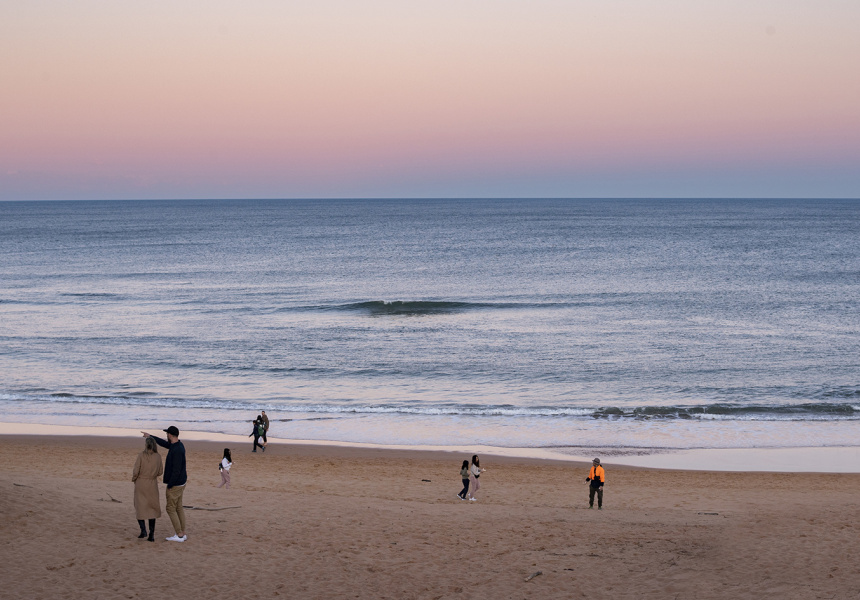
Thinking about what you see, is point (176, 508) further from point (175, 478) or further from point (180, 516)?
point (175, 478)

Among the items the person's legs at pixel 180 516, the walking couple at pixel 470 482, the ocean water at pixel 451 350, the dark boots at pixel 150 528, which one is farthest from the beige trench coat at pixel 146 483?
the ocean water at pixel 451 350

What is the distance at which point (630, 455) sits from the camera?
21656mm

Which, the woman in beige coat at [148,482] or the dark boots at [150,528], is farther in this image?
the dark boots at [150,528]

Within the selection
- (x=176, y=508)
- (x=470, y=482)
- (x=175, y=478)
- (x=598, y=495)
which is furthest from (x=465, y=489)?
(x=175, y=478)

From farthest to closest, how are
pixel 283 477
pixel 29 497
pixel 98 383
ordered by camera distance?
pixel 98 383
pixel 283 477
pixel 29 497

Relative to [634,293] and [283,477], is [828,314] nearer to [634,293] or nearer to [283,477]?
[634,293]

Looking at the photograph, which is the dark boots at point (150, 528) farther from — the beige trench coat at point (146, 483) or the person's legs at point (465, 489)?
the person's legs at point (465, 489)

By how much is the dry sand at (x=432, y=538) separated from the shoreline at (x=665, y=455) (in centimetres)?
143

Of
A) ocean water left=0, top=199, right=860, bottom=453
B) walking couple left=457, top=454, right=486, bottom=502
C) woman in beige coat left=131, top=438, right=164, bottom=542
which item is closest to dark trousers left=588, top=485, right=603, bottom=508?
A: walking couple left=457, top=454, right=486, bottom=502

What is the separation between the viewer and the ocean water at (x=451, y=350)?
2528cm

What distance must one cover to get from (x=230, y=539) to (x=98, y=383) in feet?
68.3

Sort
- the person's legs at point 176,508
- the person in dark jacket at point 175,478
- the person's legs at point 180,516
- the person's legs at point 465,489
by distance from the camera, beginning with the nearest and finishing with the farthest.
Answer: the person in dark jacket at point 175,478 < the person's legs at point 176,508 < the person's legs at point 180,516 < the person's legs at point 465,489

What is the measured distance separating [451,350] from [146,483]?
2526 cm

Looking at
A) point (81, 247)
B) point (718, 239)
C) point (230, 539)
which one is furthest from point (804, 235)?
point (230, 539)
